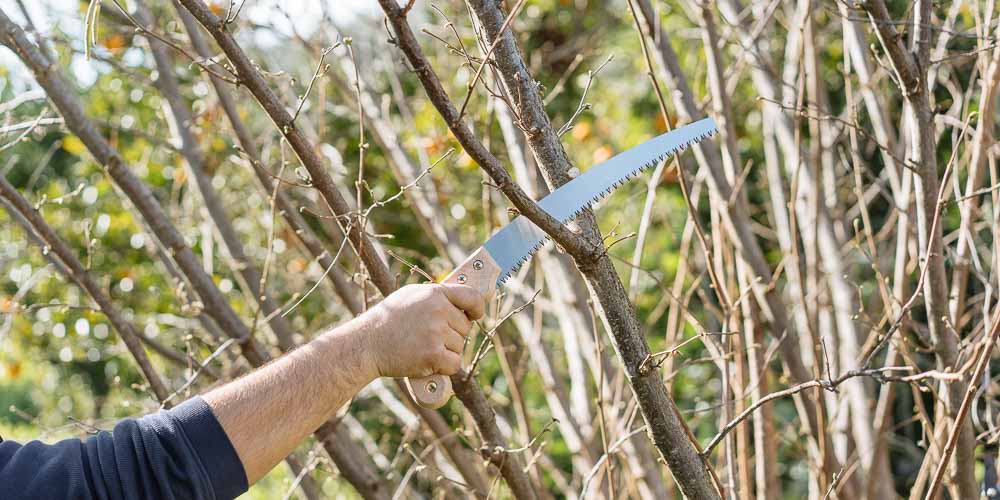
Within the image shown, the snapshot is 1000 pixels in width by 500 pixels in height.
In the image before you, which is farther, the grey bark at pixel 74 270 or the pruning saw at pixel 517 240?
the grey bark at pixel 74 270

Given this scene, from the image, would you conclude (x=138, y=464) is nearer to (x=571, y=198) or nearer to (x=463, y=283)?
(x=463, y=283)

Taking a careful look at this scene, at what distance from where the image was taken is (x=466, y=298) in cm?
153

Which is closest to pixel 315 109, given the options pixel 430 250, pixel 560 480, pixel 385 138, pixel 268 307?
pixel 430 250

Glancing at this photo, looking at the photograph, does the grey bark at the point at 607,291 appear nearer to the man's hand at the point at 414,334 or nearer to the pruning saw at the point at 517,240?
the pruning saw at the point at 517,240

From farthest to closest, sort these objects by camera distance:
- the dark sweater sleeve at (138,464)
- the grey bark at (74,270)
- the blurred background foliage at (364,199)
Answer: the blurred background foliage at (364,199) < the grey bark at (74,270) < the dark sweater sleeve at (138,464)

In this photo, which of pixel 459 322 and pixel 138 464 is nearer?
pixel 138 464

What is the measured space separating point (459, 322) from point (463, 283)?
0.11 metres

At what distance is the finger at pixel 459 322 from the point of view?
4.89ft

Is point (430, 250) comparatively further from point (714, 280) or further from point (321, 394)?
point (321, 394)

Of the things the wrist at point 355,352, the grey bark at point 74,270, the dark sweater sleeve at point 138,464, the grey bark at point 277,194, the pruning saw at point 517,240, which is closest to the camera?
the dark sweater sleeve at point 138,464

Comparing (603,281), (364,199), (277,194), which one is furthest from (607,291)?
(364,199)

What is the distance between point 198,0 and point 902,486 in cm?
448

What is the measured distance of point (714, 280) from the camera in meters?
2.03

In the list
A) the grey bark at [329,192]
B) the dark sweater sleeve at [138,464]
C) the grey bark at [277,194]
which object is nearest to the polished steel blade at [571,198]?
the grey bark at [329,192]
